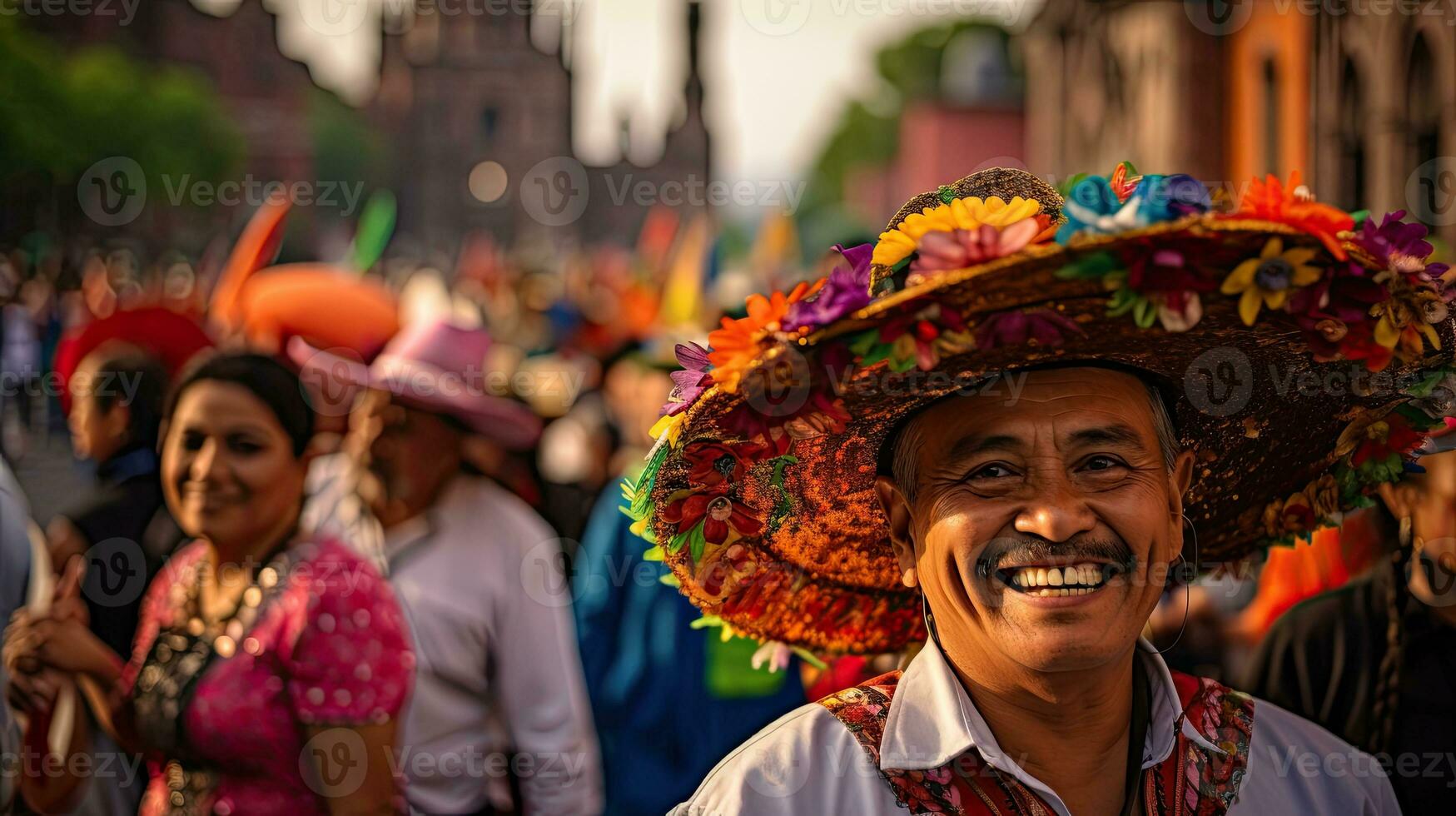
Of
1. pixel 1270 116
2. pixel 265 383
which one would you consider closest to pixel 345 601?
pixel 265 383

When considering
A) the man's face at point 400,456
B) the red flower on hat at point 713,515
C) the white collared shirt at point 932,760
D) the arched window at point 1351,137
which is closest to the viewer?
the white collared shirt at point 932,760

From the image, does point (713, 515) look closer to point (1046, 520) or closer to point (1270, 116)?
point (1046, 520)

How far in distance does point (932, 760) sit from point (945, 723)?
2.7 inches

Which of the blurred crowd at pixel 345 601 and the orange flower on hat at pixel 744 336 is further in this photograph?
the blurred crowd at pixel 345 601

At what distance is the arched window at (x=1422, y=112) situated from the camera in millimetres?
11953

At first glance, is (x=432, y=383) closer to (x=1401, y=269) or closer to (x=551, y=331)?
(x=1401, y=269)

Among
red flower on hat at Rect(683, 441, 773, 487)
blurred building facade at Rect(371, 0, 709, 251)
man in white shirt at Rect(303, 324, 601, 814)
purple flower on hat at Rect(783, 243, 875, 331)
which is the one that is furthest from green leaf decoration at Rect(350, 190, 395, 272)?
blurred building facade at Rect(371, 0, 709, 251)

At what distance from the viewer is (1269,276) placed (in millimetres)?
2008

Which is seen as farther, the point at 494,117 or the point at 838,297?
the point at 494,117

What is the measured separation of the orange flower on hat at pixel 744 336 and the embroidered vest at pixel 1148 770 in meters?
0.63

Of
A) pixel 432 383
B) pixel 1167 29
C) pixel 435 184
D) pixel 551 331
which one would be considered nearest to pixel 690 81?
pixel 435 184

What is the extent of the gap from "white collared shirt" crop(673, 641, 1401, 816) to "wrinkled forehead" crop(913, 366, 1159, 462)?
39cm

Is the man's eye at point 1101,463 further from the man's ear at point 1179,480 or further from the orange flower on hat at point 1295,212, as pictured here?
the orange flower on hat at point 1295,212

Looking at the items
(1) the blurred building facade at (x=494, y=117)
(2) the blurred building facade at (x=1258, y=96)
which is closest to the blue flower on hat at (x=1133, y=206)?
(2) the blurred building facade at (x=1258, y=96)
